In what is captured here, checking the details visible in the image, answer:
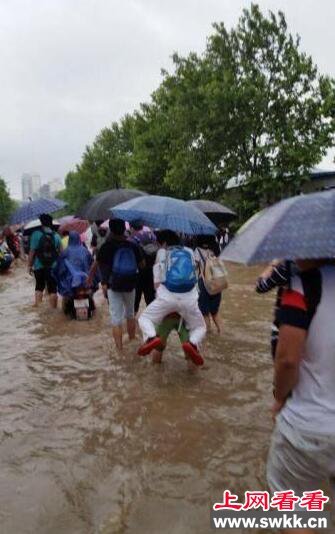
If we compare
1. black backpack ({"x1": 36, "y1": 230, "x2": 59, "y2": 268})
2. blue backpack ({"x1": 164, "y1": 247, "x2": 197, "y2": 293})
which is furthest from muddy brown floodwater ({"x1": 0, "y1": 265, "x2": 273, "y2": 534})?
black backpack ({"x1": 36, "y1": 230, "x2": 59, "y2": 268})

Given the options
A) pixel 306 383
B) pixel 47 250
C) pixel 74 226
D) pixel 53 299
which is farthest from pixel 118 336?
pixel 74 226

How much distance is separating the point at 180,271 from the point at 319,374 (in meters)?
3.18

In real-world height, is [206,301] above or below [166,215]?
below

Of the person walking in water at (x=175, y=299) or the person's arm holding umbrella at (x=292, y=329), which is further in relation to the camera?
the person walking in water at (x=175, y=299)

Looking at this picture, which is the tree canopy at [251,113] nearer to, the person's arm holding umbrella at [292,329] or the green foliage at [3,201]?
the person's arm holding umbrella at [292,329]

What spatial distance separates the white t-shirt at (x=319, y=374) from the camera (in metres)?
2.02

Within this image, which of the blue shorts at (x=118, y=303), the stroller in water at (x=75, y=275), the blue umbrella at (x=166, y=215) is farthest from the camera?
the stroller in water at (x=75, y=275)

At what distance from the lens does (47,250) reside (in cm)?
921

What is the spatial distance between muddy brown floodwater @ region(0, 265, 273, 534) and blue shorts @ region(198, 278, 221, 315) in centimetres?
49

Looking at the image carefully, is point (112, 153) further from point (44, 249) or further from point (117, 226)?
point (117, 226)

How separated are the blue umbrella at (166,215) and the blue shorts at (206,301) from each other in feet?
4.48

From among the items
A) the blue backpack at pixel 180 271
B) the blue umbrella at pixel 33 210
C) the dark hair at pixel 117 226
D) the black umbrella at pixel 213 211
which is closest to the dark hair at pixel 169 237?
the blue backpack at pixel 180 271

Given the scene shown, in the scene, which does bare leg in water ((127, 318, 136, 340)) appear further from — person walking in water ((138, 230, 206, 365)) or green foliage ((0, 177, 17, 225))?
green foliage ((0, 177, 17, 225))

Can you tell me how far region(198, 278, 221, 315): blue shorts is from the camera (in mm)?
7027
